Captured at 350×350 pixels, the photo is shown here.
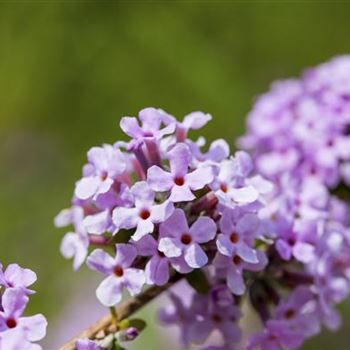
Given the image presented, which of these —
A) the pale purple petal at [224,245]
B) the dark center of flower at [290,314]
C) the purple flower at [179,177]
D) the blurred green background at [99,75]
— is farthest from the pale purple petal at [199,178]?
the blurred green background at [99,75]

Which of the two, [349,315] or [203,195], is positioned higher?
[349,315]

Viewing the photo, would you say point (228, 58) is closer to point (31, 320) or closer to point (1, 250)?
point (1, 250)

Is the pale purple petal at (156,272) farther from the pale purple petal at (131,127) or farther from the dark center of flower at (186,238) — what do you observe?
the pale purple petal at (131,127)

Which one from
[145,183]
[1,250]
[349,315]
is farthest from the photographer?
[349,315]

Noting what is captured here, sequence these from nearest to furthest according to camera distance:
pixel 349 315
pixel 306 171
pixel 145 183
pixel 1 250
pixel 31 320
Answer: pixel 31 320
pixel 145 183
pixel 306 171
pixel 1 250
pixel 349 315

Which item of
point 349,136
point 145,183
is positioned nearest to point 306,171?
point 349,136

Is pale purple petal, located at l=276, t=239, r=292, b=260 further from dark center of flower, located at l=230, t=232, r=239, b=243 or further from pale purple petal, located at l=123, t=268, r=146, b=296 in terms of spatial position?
pale purple petal, located at l=123, t=268, r=146, b=296

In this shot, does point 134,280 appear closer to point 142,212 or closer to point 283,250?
point 142,212
